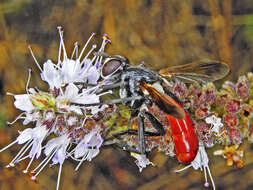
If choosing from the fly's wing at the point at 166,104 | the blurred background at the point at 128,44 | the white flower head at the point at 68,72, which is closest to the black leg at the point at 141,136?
the fly's wing at the point at 166,104

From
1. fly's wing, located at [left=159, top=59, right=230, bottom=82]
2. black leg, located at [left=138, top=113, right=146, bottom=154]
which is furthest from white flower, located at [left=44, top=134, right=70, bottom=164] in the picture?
fly's wing, located at [left=159, top=59, right=230, bottom=82]

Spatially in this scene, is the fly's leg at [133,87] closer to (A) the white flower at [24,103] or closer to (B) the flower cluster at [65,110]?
(B) the flower cluster at [65,110]

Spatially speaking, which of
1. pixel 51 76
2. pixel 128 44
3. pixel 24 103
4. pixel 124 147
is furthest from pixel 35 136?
pixel 128 44

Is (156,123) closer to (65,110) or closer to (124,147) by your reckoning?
(124,147)

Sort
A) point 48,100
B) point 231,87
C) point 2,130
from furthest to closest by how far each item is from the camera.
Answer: point 2,130, point 231,87, point 48,100

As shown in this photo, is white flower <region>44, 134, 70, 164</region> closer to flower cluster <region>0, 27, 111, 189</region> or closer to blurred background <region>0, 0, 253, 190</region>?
flower cluster <region>0, 27, 111, 189</region>

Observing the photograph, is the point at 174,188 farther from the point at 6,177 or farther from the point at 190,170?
the point at 6,177

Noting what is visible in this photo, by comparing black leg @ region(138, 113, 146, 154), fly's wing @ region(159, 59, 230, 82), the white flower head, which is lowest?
black leg @ region(138, 113, 146, 154)

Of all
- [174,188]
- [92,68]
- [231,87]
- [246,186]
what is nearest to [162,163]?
[174,188]
